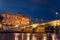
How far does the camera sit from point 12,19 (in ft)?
22.1

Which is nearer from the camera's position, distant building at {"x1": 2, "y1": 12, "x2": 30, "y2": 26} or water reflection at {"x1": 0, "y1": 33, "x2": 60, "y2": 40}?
water reflection at {"x1": 0, "y1": 33, "x2": 60, "y2": 40}

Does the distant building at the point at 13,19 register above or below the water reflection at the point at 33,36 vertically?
above

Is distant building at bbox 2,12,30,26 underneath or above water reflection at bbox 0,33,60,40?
above

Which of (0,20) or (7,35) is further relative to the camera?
(0,20)

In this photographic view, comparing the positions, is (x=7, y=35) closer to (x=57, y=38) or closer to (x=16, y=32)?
(x=16, y=32)

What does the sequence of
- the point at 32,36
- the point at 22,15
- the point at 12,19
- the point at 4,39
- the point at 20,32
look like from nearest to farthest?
the point at 4,39, the point at 20,32, the point at 32,36, the point at 12,19, the point at 22,15

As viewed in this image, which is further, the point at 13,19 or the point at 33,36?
the point at 13,19

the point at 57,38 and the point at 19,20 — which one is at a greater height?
the point at 19,20

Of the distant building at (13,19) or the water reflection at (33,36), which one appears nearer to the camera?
the water reflection at (33,36)

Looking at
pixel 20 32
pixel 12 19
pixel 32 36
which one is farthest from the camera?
pixel 12 19

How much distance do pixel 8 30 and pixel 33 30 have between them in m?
0.98

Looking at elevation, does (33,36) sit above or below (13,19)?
below

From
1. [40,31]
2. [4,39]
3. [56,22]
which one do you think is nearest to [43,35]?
[40,31]

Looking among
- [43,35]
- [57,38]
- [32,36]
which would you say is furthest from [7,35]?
[57,38]
